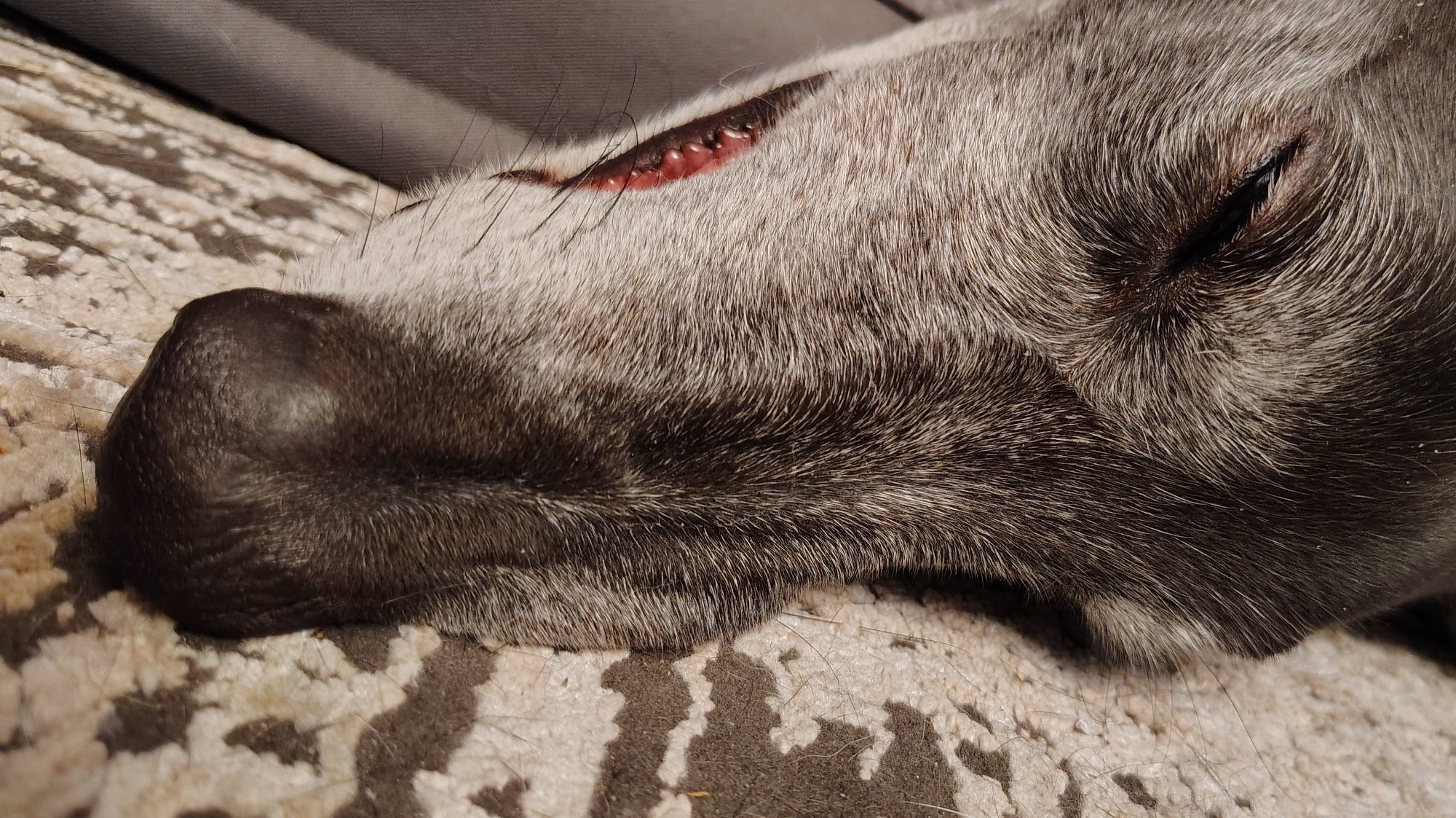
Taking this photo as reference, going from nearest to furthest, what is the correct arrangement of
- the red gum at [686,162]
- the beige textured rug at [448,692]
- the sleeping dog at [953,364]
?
the beige textured rug at [448,692], the sleeping dog at [953,364], the red gum at [686,162]

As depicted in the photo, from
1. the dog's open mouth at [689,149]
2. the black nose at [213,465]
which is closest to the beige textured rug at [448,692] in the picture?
the black nose at [213,465]

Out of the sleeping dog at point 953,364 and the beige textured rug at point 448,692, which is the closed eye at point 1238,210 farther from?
the beige textured rug at point 448,692

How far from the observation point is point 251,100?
1.92 metres

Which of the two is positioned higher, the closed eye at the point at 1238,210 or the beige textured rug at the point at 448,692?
the closed eye at the point at 1238,210

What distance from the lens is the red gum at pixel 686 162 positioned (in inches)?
56.9

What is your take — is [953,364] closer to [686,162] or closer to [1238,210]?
[1238,210]

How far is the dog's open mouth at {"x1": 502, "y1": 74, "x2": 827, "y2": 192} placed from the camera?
1467 millimetres

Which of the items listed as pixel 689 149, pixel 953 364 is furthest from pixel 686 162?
pixel 953 364

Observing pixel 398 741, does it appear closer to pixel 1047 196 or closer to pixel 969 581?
pixel 969 581

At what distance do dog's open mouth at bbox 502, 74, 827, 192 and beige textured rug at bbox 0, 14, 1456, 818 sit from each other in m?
0.60

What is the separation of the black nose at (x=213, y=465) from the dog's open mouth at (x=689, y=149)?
592 mm

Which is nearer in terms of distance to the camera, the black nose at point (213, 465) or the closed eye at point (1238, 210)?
the black nose at point (213, 465)

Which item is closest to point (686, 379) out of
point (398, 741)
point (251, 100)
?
point (398, 741)

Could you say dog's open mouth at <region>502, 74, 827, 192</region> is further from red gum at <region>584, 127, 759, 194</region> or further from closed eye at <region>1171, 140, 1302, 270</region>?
closed eye at <region>1171, 140, 1302, 270</region>
